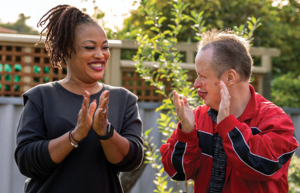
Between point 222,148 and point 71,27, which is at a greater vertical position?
point 71,27

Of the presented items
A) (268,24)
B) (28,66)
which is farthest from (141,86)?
(268,24)

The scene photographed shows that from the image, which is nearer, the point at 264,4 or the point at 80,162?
the point at 80,162

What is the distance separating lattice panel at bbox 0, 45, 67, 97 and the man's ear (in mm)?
2923

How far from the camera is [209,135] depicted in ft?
7.07

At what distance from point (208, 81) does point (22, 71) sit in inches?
123

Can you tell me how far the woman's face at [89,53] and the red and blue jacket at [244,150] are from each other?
607 mm

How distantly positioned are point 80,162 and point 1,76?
114 inches

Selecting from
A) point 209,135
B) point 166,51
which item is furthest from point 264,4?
point 209,135

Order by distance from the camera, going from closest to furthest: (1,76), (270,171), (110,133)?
(270,171), (110,133), (1,76)

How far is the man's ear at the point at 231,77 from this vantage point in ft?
6.69

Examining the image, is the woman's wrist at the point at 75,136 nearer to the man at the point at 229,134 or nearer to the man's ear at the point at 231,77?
the man at the point at 229,134

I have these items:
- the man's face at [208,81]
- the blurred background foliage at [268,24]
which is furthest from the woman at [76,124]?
the blurred background foliage at [268,24]

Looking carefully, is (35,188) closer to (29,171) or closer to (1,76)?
(29,171)

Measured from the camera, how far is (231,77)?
6.72ft
